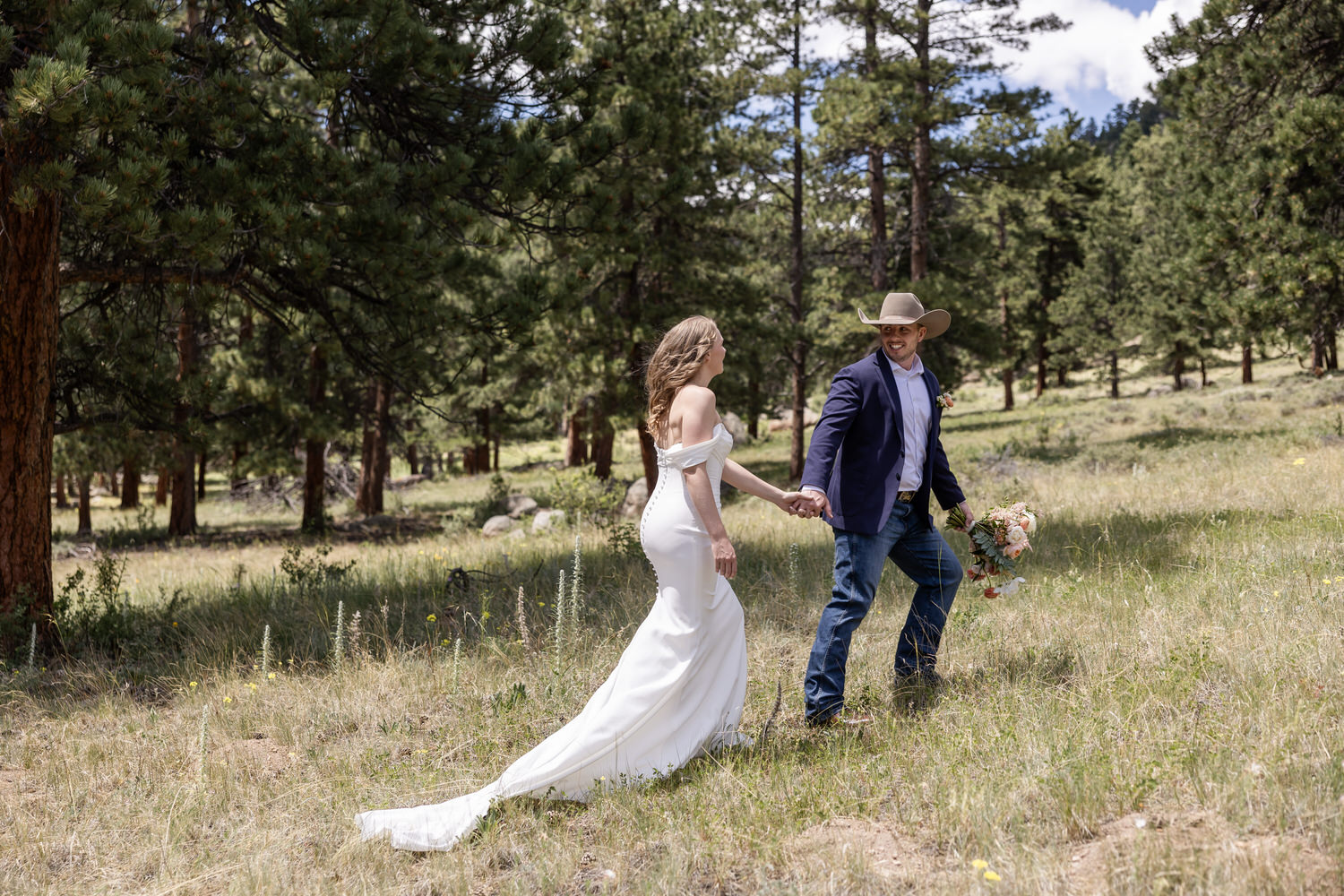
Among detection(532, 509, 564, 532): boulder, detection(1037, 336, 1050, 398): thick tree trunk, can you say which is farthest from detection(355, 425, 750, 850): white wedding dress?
detection(1037, 336, 1050, 398): thick tree trunk

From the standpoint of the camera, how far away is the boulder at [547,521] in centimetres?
1447

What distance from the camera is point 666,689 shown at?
3879 millimetres

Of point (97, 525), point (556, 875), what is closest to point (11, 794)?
point (556, 875)

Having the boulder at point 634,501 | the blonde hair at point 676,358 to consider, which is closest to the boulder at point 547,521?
the boulder at point 634,501

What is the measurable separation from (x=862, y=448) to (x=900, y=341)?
615mm

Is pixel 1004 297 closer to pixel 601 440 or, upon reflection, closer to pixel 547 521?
pixel 601 440

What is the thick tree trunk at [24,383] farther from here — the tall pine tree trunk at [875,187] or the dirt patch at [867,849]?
the tall pine tree trunk at [875,187]

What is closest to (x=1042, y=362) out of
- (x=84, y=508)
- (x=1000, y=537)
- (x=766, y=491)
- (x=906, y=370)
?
(x=84, y=508)

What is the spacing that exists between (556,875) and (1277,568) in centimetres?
526

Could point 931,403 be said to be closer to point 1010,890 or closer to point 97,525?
point 1010,890

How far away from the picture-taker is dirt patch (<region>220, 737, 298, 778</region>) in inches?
176

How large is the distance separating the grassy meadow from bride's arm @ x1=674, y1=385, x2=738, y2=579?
0.99 metres

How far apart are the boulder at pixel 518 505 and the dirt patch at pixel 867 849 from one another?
49.9 feet

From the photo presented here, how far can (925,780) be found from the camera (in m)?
3.59
